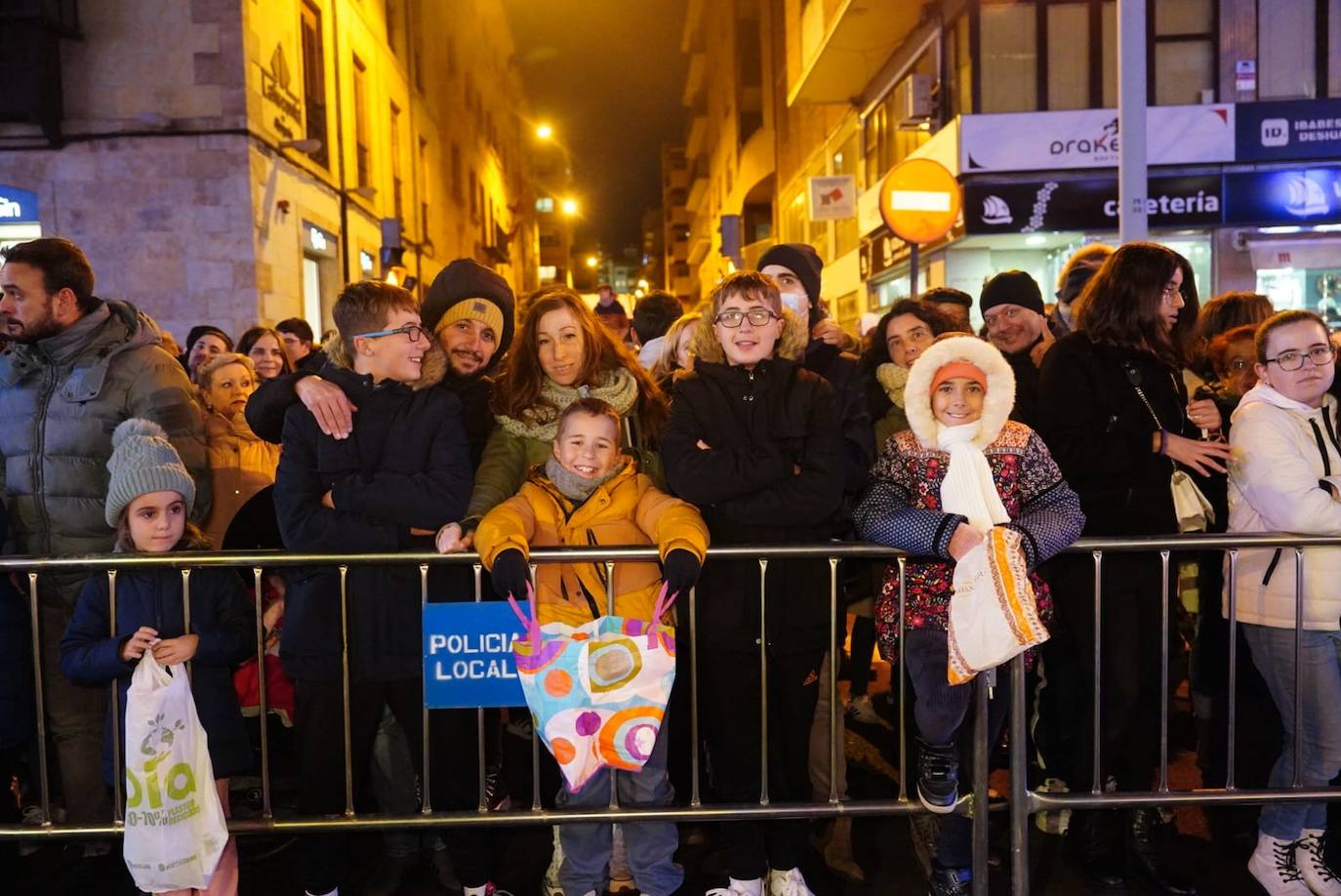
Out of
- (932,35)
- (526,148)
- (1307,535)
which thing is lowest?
(1307,535)

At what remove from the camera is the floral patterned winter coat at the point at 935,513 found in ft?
11.4

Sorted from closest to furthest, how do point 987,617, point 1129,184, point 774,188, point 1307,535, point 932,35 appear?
point 987,617 < point 1307,535 < point 1129,184 < point 932,35 < point 774,188

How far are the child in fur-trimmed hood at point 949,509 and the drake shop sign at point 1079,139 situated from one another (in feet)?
44.3

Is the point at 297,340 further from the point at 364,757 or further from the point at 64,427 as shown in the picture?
the point at 364,757

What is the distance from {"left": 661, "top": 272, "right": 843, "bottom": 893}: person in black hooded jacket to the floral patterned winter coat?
0.22m

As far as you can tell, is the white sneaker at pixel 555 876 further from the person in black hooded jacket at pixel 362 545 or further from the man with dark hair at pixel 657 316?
the man with dark hair at pixel 657 316

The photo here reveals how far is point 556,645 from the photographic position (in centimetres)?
339

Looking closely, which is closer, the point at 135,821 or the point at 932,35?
the point at 135,821

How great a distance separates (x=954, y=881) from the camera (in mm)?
3674

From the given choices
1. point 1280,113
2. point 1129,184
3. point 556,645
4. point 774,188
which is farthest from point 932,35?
point 774,188

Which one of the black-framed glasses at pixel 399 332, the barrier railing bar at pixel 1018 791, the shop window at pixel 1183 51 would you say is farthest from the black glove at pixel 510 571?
the shop window at pixel 1183 51

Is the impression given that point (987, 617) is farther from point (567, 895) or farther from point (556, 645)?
point (567, 895)

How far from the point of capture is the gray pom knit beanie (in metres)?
3.76

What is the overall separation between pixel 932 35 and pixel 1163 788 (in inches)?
661
